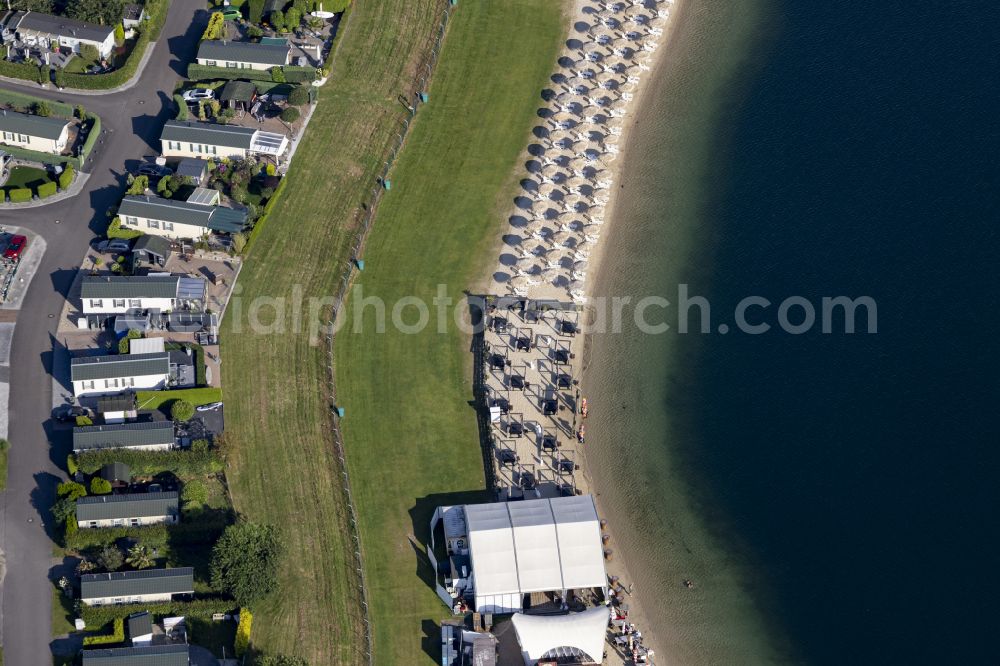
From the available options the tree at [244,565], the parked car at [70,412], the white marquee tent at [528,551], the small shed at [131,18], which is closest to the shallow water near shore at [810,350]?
the white marquee tent at [528,551]

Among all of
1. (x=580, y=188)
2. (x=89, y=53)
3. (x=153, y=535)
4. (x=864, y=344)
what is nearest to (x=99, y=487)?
(x=153, y=535)

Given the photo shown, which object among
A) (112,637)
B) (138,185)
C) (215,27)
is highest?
(215,27)

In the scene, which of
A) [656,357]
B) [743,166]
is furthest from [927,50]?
[656,357]

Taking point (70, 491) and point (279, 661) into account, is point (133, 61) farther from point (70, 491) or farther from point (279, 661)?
point (279, 661)

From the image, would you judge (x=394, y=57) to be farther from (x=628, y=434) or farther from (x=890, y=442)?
(x=890, y=442)

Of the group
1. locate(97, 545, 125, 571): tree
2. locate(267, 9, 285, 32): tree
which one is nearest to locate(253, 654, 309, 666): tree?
locate(97, 545, 125, 571): tree

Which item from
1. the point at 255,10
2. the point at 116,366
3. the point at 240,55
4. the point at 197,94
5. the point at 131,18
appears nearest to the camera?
the point at 116,366

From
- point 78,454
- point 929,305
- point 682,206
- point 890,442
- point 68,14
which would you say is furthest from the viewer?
point 68,14
